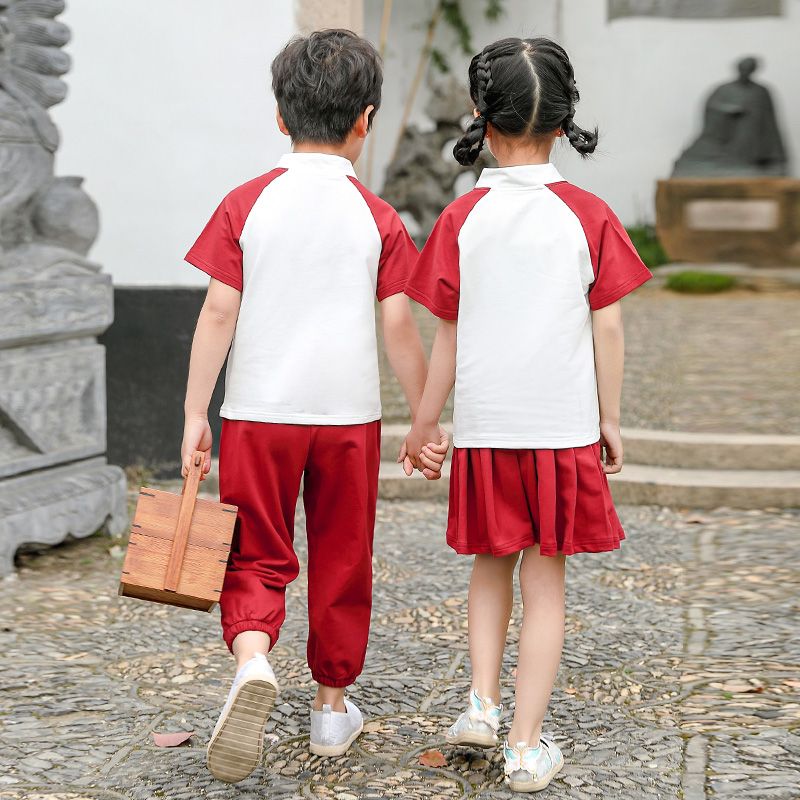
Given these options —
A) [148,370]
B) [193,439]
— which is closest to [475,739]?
[193,439]

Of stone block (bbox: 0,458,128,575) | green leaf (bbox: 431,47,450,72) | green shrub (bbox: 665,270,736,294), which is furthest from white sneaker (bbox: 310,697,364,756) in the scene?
green leaf (bbox: 431,47,450,72)

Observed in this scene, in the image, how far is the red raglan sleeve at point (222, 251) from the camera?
224 cm

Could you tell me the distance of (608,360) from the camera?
2209 millimetres

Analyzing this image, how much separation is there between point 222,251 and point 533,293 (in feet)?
1.79

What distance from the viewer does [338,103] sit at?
2.24 metres

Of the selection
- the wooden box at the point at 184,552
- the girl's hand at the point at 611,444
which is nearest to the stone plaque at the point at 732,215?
the girl's hand at the point at 611,444

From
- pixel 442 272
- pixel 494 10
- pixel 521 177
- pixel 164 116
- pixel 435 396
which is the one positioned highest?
pixel 494 10

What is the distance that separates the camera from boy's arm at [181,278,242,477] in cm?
225

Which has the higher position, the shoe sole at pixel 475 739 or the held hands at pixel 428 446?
the held hands at pixel 428 446

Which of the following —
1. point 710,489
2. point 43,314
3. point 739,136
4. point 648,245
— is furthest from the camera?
point 739,136

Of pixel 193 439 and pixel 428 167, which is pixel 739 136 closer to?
pixel 428 167

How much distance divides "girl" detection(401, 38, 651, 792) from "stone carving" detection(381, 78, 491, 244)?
30.1 feet

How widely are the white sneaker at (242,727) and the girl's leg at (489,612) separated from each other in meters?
0.41

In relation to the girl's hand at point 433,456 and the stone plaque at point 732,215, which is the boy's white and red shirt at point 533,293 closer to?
the girl's hand at point 433,456
